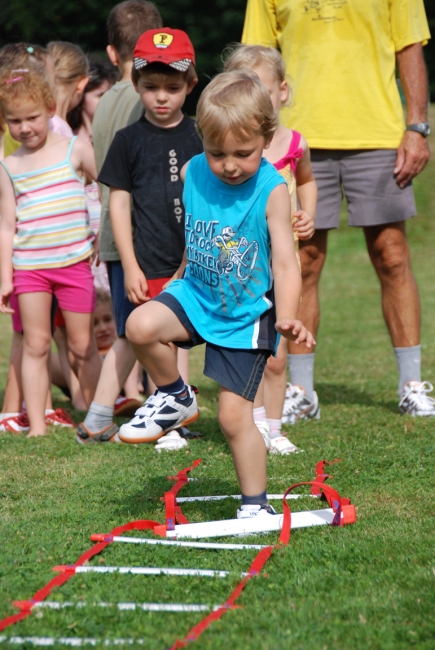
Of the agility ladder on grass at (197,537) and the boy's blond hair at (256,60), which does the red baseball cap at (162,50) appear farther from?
the agility ladder on grass at (197,537)

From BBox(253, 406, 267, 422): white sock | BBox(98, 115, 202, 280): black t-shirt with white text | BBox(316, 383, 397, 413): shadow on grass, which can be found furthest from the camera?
BBox(316, 383, 397, 413): shadow on grass

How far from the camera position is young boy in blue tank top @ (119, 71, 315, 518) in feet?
10.8

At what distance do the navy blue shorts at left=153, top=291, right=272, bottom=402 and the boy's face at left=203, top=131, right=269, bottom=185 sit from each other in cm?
55

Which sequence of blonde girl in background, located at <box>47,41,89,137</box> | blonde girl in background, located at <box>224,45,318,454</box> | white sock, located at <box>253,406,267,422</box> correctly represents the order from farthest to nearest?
blonde girl in background, located at <box>47,41,89,137</box> → white sock, located at <box>253,406,267,422</box> → blonde girl in background, located at <box>224,45,318,454</box>

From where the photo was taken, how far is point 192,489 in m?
4.00

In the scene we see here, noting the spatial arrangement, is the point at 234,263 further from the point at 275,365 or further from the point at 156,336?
the point at 275,365

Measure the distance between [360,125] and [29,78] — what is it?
1977 millimetres

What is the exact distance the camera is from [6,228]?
207 inches

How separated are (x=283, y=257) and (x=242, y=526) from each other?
1010 mm

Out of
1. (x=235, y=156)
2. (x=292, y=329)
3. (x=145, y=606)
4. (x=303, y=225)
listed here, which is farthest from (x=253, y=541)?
(x=303, y=225)

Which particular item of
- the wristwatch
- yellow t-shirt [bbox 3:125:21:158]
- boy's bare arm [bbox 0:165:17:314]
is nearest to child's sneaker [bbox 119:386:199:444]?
boy's bare arm [bbox 0:165:17:314]

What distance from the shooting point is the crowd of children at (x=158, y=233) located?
11.0ft

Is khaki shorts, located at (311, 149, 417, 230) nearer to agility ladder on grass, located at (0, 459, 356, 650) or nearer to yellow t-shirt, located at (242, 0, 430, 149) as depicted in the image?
yellow t-shirt, located at (242, 0, 430, 149)

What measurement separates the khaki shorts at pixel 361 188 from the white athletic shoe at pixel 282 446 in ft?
4.85
